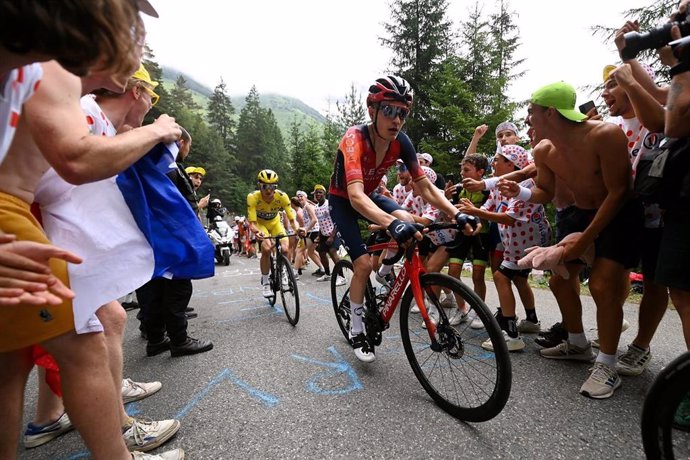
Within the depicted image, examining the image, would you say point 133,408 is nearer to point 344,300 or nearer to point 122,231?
point 122,231

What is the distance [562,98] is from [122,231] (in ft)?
9.86

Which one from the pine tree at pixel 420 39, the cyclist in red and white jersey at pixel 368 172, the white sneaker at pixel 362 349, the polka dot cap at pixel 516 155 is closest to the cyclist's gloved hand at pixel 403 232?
the cyclist in red and white jersey at pixel 368 172

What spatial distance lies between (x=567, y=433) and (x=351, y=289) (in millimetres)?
1725

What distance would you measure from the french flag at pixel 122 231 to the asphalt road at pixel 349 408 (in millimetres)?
1046

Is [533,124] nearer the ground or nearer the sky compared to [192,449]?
nearer the sky

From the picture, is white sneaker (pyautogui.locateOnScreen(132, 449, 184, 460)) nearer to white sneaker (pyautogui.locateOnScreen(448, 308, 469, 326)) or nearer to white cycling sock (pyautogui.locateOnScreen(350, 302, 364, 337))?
white cycling sock (pyautogui.locateOnScreen(350, 302, 364, 337))

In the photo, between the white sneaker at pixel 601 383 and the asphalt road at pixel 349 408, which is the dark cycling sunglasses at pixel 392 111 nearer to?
the asphalt road at pixel 349 408

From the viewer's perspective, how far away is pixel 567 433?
5.98 ft

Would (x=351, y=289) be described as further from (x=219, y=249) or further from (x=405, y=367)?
(x=219, y=249)

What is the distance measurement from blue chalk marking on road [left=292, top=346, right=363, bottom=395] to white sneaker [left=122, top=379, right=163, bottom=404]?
1.19 metres

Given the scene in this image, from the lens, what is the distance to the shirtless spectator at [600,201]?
219 centimetres

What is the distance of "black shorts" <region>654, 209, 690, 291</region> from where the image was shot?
1.66m

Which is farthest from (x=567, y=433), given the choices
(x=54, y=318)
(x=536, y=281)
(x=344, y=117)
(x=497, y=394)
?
(x=344, y=117)

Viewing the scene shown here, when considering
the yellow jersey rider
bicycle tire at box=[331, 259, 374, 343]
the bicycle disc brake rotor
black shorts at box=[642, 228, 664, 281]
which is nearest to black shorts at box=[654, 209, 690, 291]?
black shorts at box=[642, 228, 664, 281]
